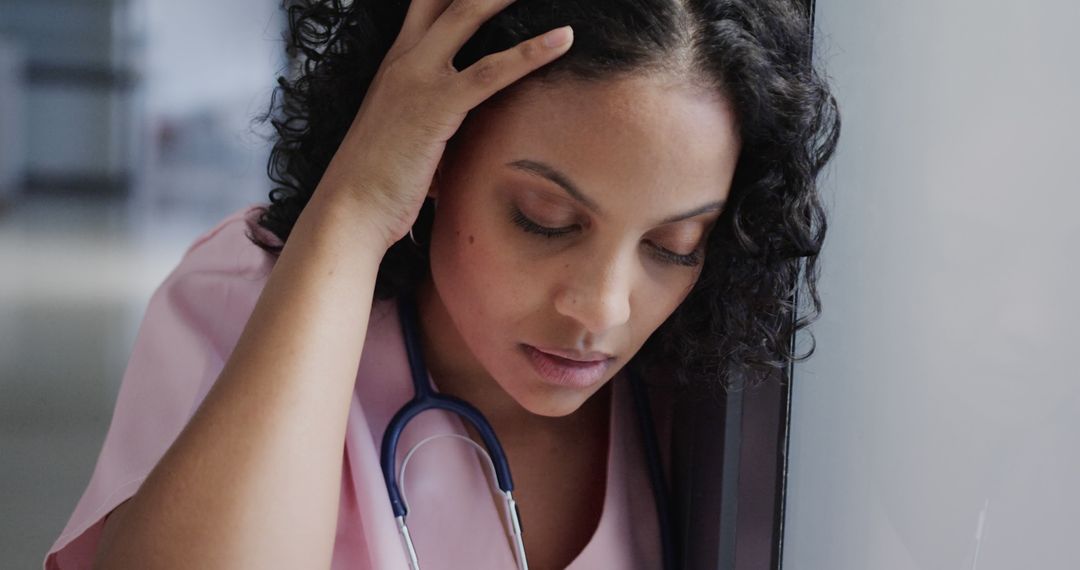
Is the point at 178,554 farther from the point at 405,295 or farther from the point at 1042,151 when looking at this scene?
the point at 1042,151

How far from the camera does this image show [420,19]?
0.92 meters

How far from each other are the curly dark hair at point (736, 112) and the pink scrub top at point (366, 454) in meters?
0.07

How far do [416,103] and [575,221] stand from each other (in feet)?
0.53

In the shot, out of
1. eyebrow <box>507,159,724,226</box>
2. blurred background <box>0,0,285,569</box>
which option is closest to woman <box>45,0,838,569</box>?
eyebrow <box>507,159,724,226</box>

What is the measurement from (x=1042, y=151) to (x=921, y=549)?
31 centimetres

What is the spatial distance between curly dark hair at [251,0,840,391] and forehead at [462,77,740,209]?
0.06 ft

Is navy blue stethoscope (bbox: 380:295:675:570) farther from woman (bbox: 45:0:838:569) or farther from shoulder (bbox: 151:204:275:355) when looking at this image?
shoulder (bbox: 151:204:275:355)

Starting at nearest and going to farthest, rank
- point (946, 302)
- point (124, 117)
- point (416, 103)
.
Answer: point (946, 302) → point (416, 103) → point (124, 117)

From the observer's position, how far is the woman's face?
0.84 m

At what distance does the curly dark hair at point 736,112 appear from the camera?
0.87 metres

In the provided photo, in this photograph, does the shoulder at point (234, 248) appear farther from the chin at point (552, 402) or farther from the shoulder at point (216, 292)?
the chin at point (552, 402)

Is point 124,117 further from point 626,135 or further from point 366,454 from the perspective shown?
point 626,135

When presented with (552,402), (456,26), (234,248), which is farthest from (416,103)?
(234,248)

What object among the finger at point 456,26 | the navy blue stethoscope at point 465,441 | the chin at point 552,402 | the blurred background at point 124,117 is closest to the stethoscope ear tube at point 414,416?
the navy blue stethoscope at point 465,441
